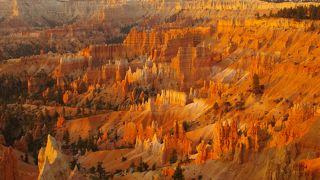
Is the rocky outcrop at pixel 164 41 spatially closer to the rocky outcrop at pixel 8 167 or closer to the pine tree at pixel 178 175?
the rocky outcrop at pixel 8 167

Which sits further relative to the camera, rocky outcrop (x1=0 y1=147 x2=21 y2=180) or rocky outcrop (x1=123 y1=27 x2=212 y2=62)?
rocky outcrop (x1=123 y1=27 x2=212 y2=62)

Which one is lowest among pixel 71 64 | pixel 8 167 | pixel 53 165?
pixel 71 64

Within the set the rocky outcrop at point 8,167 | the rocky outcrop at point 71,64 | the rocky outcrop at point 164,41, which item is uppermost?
the rocky outcrop at point 8,167

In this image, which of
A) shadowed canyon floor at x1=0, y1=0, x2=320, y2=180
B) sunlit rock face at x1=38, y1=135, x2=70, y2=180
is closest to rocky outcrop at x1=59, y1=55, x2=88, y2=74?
shadowed canyon floor at x1=0, y1=0, x2=320, y2=180

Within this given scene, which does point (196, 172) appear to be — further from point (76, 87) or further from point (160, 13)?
point (160, 13)

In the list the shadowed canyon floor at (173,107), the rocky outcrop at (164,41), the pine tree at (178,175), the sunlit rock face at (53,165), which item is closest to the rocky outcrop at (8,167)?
the shadowed canyon floor at (173,107)

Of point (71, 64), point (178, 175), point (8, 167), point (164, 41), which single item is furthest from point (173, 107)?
point (71, 64)

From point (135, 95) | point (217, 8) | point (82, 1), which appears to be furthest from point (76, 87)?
point (82, 1)

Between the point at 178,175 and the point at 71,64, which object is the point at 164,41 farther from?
the point at 178,175

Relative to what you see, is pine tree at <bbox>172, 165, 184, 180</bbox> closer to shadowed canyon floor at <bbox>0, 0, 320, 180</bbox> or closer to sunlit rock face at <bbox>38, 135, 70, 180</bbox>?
shadowed canyon floor at <bbox>0, 0, 320, 180</bbox>
